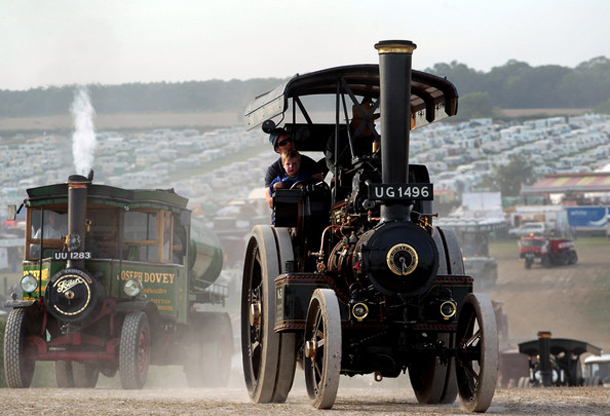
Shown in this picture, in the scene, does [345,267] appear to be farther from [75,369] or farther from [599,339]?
[599,339]

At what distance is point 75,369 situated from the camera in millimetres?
16453

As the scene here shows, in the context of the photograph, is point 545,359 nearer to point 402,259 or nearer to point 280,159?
point 280,159

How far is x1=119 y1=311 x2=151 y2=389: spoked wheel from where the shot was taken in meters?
13.4

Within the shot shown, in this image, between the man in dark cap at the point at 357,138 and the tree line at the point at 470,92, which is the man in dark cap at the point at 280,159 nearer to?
the man in dark cap at the point at 357,138

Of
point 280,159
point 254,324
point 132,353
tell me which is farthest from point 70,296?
point 280,159

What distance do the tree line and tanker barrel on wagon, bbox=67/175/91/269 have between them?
251 feet

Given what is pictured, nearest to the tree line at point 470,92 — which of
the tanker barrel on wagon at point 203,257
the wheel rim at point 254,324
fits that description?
the tanker barrel on wagon at point 203,257

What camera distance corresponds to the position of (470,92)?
423ft

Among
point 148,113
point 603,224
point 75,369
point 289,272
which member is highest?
point 148,113

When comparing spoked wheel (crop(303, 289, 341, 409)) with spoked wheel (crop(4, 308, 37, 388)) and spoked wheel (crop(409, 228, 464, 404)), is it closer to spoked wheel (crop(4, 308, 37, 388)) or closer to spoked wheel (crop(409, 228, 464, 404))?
spoked wheel (crop(409, 228, 464, 404))

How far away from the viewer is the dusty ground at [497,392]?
24.8ft

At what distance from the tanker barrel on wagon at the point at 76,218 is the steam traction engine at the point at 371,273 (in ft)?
16.4

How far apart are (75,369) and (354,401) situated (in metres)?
8.55

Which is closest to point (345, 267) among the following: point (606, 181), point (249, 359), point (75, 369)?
point (249, 359)
